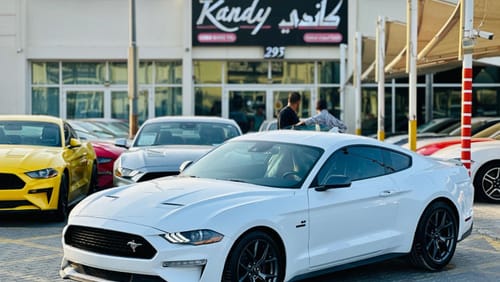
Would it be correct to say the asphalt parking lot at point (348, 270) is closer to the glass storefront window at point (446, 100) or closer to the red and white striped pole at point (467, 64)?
the red and white striped pole at point (467, 64)

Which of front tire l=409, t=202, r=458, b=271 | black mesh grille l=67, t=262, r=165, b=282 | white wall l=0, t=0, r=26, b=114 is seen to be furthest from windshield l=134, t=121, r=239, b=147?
white wall l=0, t=0, r=26, b=114

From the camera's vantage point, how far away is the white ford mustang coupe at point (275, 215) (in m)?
5.72

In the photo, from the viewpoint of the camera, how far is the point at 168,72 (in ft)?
94.8

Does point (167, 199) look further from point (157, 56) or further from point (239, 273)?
point (157, 56)

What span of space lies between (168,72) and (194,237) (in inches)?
929

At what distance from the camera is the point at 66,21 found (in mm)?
28094

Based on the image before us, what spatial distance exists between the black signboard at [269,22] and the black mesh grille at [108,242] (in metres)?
21.9

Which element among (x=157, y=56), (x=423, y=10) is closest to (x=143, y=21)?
(x=157, y=56)

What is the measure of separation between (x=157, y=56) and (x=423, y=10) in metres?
15.3

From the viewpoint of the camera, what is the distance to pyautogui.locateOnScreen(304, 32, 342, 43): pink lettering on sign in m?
27.7

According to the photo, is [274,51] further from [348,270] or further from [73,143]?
[348,270]

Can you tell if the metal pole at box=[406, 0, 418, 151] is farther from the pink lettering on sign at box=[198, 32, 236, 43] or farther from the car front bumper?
the pink lettering on sign at box=[198, 32, 236, 43]

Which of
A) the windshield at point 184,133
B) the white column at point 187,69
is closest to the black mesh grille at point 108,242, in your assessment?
the windshield at point 184,133

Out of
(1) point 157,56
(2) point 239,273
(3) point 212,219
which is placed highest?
(1) point 157,56
